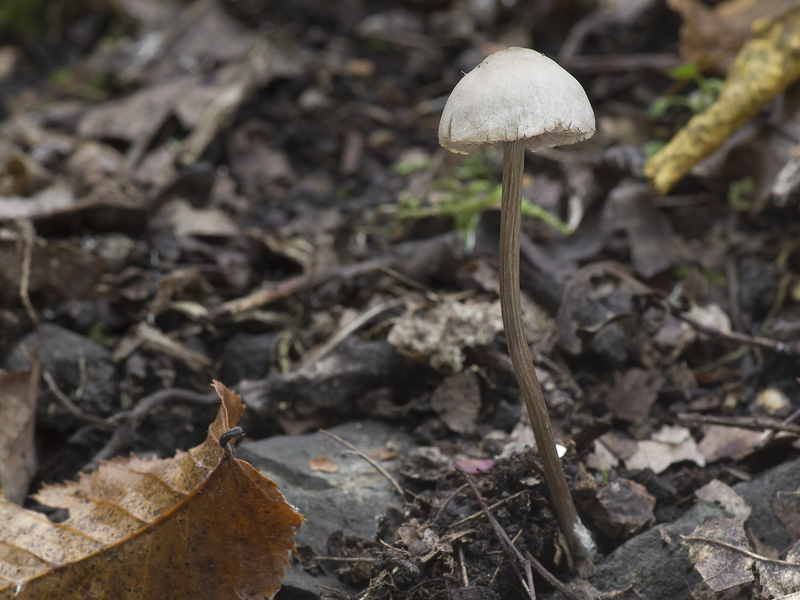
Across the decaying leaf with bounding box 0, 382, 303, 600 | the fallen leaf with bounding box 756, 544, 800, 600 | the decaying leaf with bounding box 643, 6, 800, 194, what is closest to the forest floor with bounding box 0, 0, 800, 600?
the fallen leaf with bounding box 756, 544, 800, 600

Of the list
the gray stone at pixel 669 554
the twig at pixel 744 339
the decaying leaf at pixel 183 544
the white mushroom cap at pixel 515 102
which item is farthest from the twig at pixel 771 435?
the decaying leaf at pixel 183 544

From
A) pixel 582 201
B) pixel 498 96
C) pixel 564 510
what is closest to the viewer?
pixel 498 96

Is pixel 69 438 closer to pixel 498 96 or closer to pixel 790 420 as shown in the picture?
pixel 498 96

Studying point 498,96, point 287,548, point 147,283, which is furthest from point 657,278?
point 147,283

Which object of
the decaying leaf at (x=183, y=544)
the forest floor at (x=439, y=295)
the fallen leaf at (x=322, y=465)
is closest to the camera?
the decaying leaf at (x=183, y=544)

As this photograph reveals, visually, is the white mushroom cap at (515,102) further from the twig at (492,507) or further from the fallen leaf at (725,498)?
the fallen leaf at (725,498)

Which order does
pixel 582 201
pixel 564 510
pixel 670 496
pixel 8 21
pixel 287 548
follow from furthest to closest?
pixel 8 21, pixel 582 201, pixel 670 496, pixel 564 510, pixel 287 548
